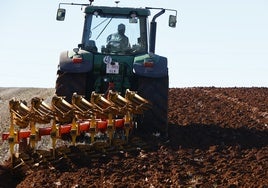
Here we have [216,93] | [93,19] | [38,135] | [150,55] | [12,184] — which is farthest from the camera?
[216,93]

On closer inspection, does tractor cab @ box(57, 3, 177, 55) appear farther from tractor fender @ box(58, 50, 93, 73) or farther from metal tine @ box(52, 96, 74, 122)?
metal tine @ box(52, 96, 74, 122)

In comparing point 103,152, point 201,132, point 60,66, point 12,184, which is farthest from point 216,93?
point 12,184

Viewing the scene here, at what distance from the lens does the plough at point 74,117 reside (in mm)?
7484

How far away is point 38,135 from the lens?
762cm

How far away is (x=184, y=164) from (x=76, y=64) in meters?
2.79

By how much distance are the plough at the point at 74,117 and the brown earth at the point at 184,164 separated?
0.43 metres

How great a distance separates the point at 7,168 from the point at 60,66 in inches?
92.8

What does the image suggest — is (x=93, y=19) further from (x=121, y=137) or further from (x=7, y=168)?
(x=7, y=168)

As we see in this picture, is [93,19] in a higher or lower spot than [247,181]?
higher

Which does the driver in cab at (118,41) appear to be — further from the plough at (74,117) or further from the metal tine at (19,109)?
the metal tine at (19,109)

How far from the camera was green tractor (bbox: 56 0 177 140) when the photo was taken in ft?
30.1

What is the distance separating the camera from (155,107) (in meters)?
9.11

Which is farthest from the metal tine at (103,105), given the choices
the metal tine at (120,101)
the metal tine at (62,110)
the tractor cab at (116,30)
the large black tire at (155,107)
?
the tractor cab at (116,30)

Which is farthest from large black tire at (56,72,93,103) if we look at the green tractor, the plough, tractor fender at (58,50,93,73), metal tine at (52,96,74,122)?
metal tine at (52,96,74,122)
